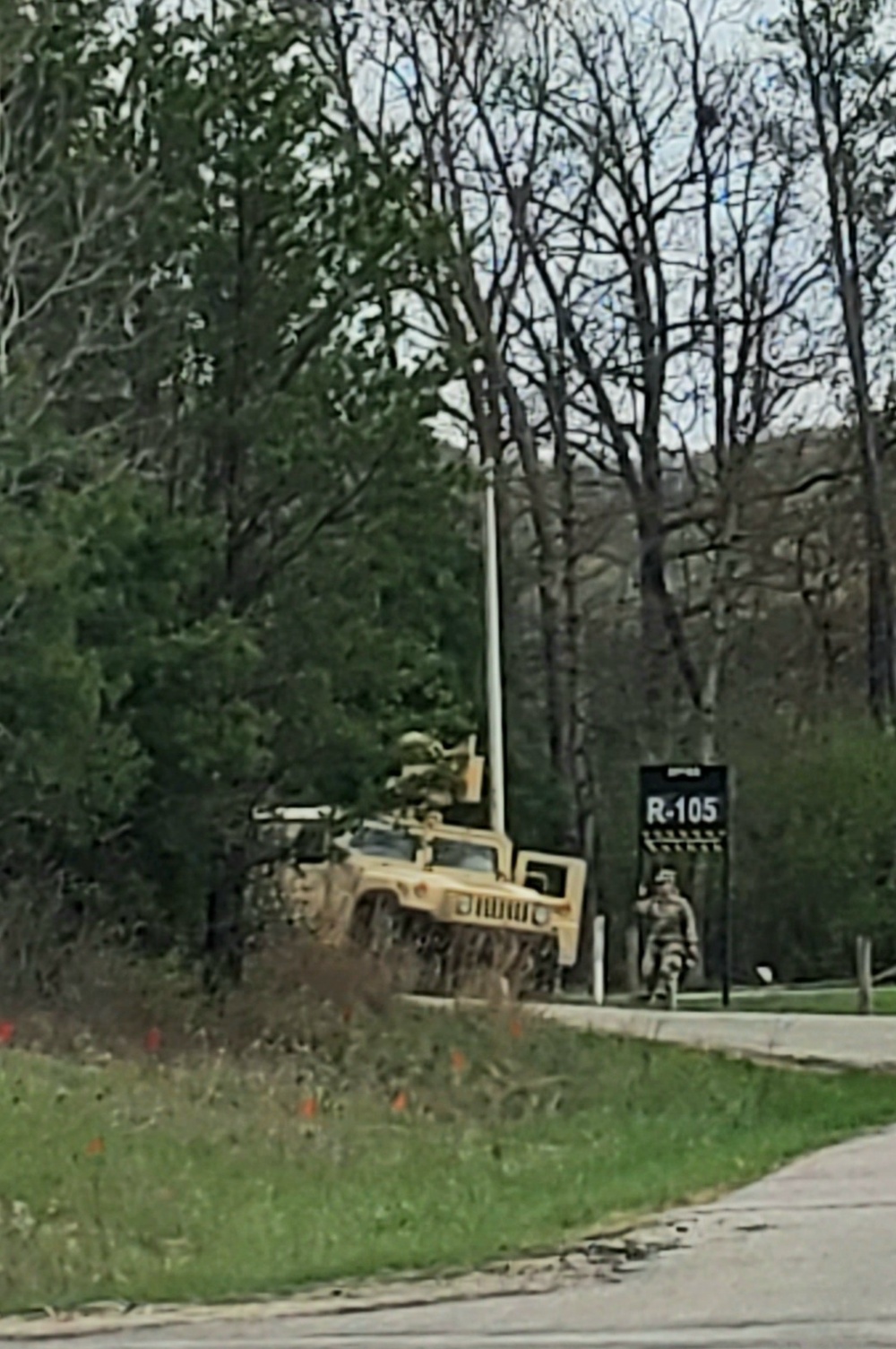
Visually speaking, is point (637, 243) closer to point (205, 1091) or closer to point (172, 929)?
point (172, 929)

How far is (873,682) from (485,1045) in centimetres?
2269

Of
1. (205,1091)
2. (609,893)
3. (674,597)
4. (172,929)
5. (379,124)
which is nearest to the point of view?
(205,1091)

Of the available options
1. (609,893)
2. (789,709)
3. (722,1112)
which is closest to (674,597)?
(789,709)

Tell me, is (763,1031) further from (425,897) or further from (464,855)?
(464,855)

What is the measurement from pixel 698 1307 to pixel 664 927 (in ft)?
62.3

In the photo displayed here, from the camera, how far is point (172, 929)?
23.5m

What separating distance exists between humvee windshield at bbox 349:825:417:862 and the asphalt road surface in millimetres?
13219

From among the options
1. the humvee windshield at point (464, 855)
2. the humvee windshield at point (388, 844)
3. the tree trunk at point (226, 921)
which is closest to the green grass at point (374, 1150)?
the tree trunk at point (226, 921)

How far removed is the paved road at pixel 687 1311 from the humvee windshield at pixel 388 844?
14.2 metres

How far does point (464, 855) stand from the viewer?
2911cm

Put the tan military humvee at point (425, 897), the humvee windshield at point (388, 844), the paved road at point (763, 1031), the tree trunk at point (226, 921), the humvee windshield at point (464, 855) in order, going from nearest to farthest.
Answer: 1. the paved road at point (763, 1031)
2. the tree trunk at point (226, 921)
3. the tan military humvee at point (425, 897)
4. the humvee windshield at point (388, 844)
5. the humvee windshield at point (464, 855)

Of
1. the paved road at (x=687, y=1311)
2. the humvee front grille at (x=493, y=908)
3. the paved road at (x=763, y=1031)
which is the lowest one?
the paved road at (x=687, y=1311)

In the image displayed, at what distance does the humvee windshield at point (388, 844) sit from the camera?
2688 centimetres

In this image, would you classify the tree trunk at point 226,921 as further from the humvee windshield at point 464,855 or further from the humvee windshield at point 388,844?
the humvee windshield at point 464,855
